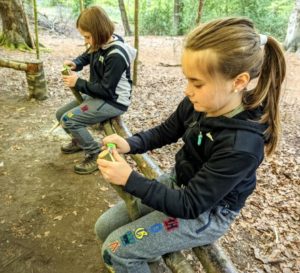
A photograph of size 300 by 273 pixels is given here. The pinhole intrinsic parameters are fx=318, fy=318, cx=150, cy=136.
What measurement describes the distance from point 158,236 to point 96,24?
220 centimetres

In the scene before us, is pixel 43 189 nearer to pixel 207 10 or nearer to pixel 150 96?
pixel 150 96

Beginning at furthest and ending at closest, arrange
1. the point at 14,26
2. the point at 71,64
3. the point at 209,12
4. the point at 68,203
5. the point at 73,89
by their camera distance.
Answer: the point at 209,12 → the point at 14,26 → the point at 71,64 → the point at 73,89 → the point at 68,203

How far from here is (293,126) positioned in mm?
5602

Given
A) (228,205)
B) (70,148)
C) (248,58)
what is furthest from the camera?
(70,148)

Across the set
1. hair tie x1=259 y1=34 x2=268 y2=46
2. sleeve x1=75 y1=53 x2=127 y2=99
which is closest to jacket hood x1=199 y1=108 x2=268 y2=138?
hair tie x1=259 y1=34 x2=268 y2=46

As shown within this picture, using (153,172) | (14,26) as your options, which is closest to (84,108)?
(153,172)

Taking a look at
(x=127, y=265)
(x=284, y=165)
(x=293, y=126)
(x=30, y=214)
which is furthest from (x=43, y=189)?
(x=293, y=126)

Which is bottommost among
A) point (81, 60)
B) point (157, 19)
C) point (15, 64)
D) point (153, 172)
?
point (157, 19)

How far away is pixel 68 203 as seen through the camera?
9.83ft

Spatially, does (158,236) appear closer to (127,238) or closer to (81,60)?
(127,238)

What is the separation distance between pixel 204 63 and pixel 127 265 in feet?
3.60

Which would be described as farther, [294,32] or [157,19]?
[157,19]

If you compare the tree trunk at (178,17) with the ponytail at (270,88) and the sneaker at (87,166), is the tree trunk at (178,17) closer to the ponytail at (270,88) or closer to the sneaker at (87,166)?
the sneaker at (87,166)

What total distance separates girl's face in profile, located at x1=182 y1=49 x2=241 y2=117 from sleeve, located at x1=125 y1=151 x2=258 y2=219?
0.25 meters
